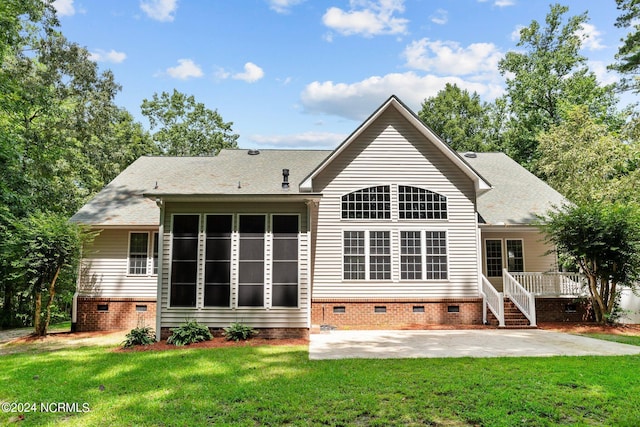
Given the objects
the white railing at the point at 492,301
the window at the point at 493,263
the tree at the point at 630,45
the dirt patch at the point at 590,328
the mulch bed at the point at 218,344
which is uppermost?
the tree at the point at 630,45

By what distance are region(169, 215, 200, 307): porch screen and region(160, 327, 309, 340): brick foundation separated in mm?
855

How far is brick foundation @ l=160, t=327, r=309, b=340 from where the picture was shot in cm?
1101

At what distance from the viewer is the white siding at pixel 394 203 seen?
14.1 m

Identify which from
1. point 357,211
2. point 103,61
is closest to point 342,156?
point 357,211

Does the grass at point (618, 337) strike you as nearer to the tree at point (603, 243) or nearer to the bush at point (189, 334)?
the tree at point (603, 243)

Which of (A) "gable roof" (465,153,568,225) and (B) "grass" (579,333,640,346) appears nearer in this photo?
(B) "grass" (579,333,640,346)

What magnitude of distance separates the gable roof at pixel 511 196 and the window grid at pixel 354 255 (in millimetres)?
4664

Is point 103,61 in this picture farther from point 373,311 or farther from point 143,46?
point 373,311

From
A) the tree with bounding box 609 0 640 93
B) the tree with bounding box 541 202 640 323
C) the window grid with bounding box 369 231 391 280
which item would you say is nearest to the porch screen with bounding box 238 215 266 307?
the window grid with bounding box 369 231 391 280

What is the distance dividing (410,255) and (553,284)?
17.2ft

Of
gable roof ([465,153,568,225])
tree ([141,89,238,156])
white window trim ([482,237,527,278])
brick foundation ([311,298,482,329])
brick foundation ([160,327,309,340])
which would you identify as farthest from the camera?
tree ([141,89,238,156])

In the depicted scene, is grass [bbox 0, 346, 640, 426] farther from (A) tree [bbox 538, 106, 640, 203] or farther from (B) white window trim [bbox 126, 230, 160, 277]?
(A) tree [bbox 538, 106, 640, 203]

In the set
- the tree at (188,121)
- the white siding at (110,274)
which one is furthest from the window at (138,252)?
the tree at (188,121)

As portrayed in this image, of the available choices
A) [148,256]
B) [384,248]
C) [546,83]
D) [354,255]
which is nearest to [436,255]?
[384,248]
